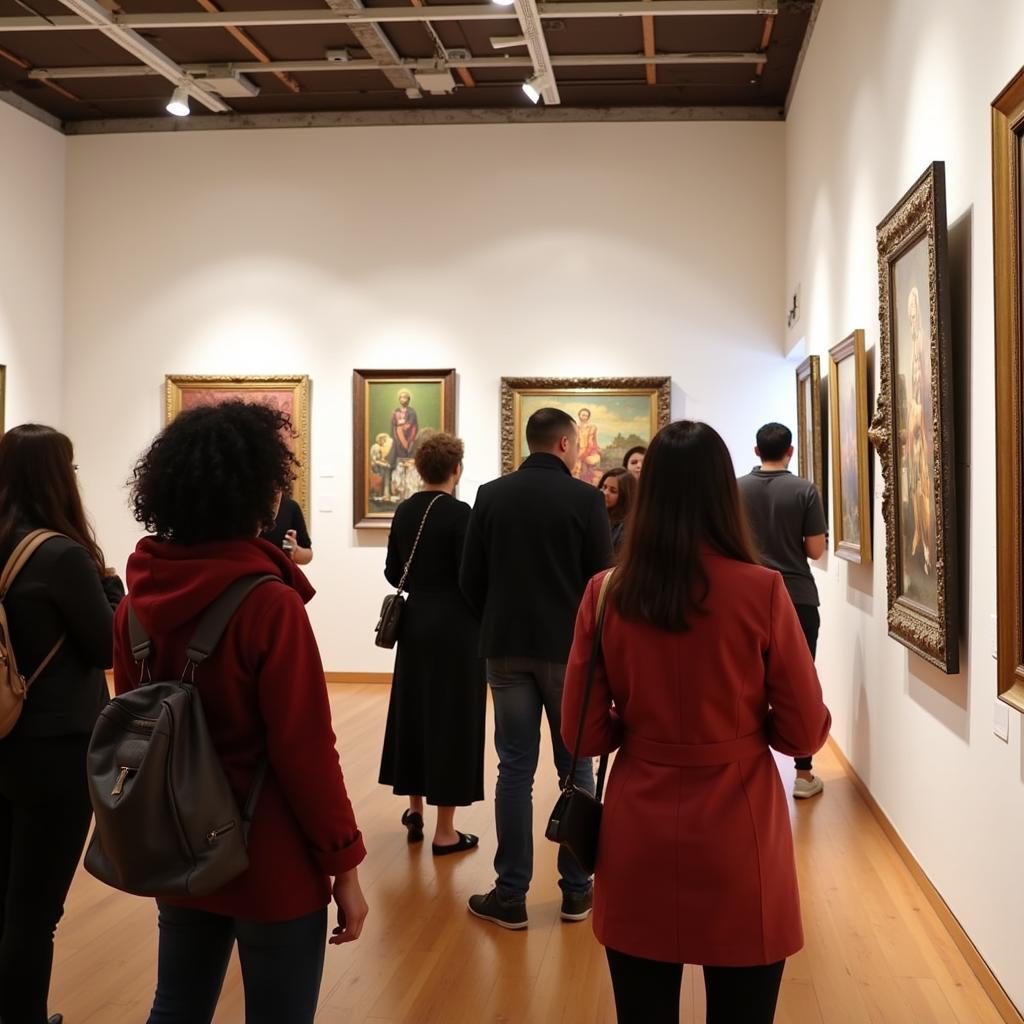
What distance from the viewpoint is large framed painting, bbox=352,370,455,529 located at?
1120cm

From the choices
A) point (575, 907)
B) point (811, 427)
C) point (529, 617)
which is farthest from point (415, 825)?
point (811, 427)

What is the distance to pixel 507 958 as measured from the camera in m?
4.41

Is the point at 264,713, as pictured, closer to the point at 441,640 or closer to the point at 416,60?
the point at 441,640

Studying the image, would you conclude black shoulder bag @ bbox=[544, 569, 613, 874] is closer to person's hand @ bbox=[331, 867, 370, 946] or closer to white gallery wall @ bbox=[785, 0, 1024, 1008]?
person's hand @ bbox=[331, 867, 370, 946]

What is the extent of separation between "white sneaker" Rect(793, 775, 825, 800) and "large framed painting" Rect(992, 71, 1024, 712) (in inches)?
137

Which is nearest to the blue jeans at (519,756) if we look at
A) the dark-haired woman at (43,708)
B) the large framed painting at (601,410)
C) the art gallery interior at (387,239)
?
the dark-haired woman at (43,708)

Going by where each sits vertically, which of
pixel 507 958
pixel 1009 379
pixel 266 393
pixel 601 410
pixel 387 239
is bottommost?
pixel 507 958

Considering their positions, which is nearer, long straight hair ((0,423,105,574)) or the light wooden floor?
long straight hair ((0,423,105,574))

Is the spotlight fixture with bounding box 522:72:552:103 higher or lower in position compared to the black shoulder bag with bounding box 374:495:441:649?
higher

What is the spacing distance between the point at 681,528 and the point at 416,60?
338 inches

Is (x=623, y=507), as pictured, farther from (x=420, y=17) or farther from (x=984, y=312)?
(x=420, y=17)

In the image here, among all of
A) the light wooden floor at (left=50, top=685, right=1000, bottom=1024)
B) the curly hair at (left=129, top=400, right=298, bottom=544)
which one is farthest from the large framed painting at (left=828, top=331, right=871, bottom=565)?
the curly hair at (left=129, top=400, right=298, bottom=544)

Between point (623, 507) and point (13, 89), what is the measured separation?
309 inches

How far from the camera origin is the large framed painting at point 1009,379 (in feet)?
11.2
